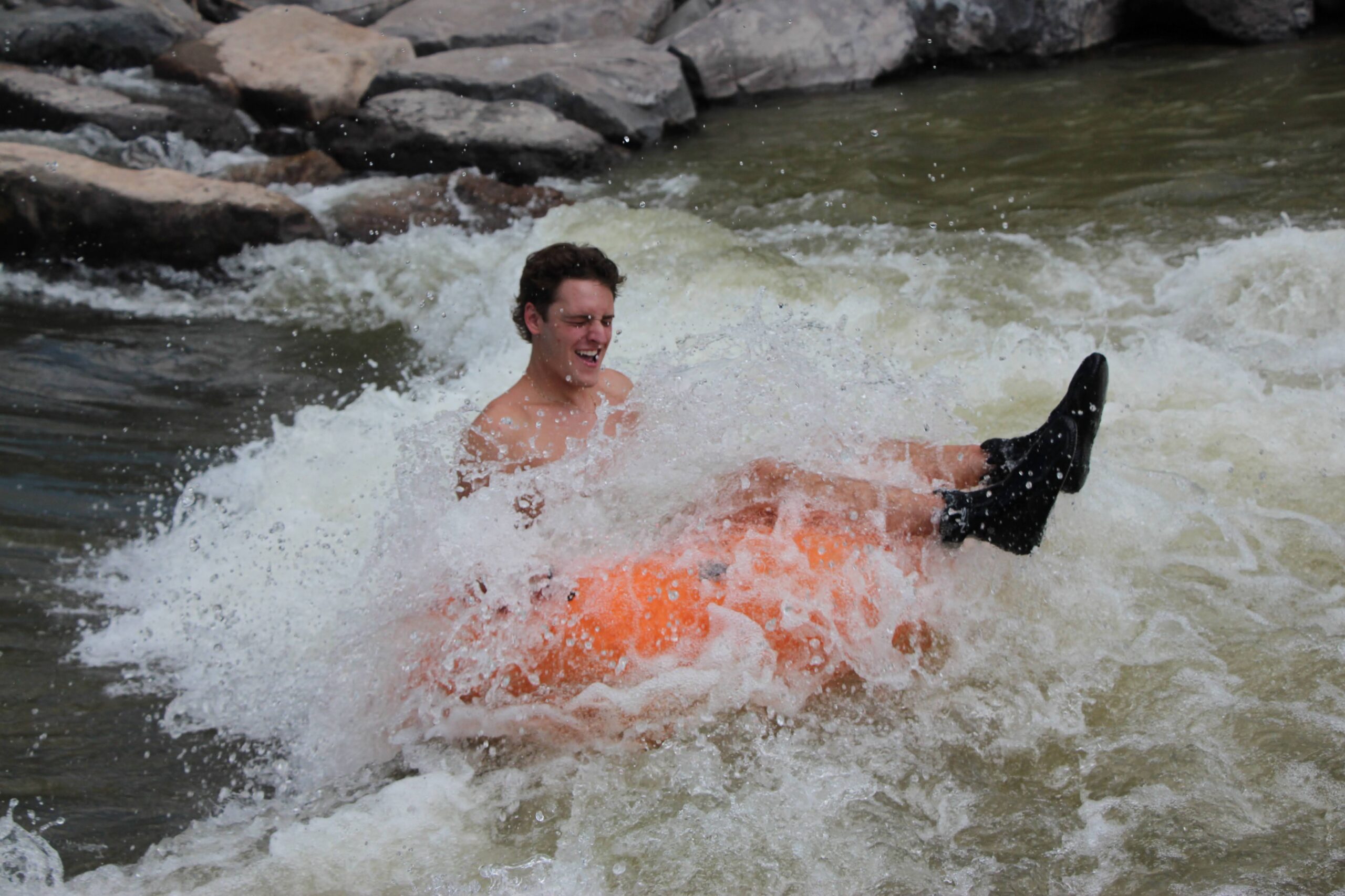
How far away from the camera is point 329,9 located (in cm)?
1140

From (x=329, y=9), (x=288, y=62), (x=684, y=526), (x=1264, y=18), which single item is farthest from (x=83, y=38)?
(x=1264, y=18)

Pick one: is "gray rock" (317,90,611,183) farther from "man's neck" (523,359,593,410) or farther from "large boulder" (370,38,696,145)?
"man's neck" (523,359,593,410)

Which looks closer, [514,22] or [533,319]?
[533,319]

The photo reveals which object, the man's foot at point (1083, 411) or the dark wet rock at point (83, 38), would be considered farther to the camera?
the dark wet rock at point (83, 38)

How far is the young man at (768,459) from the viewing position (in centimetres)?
324

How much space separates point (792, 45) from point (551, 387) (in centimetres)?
757

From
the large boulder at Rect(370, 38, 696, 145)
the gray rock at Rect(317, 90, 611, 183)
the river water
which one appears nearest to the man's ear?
the river water

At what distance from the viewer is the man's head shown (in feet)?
12.1

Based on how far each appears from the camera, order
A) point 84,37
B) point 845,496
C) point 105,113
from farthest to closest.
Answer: point 84,37 → point 105,113 → point 845,496

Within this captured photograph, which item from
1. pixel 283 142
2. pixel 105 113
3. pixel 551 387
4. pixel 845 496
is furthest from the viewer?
pixel 283 142

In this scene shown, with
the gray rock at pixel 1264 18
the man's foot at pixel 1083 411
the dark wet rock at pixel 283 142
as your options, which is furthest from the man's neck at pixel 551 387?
the gray rock at pixel 1264 18

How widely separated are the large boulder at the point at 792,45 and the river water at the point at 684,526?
12.9 ft

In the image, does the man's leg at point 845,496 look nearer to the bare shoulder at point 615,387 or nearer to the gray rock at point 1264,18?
the bare shoulder at point 615,387

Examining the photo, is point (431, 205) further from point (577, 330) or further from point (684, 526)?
point (684, 526)
